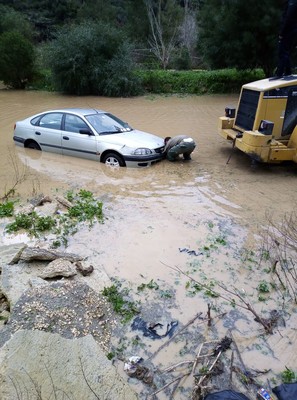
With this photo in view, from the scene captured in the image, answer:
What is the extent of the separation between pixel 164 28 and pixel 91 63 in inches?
581

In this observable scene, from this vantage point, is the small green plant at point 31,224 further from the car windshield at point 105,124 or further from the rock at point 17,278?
the car windshield at point 105,124

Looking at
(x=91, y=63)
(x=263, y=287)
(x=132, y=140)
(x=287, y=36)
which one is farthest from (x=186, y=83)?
(x=263, y=287)

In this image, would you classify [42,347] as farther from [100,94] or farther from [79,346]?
[100,94]

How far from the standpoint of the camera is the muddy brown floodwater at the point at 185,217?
423 cm

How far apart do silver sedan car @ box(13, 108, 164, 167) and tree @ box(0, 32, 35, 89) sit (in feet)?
47.7

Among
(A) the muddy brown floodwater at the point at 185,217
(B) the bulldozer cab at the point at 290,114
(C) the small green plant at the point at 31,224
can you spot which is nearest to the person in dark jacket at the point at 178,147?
(A) the muddy brown floodwater at the point at 185,217

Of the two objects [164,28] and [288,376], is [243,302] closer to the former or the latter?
[288,376]

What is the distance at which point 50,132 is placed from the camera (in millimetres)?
9633

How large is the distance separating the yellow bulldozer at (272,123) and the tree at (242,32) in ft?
38.4

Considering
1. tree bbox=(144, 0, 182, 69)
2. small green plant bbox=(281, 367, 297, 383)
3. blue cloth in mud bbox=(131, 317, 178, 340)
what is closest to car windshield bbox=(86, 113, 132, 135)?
blue cloth in mud bbox=(131, 317, 178, 340)

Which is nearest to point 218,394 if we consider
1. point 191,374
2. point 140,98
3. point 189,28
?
point 191,374

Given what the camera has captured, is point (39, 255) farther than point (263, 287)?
Yes

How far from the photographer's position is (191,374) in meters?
3.44

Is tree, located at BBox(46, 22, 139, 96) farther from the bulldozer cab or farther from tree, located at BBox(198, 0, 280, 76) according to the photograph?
the bulldozer cab
